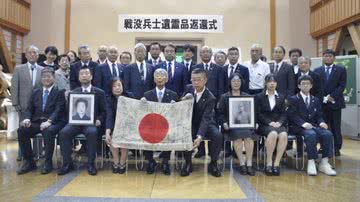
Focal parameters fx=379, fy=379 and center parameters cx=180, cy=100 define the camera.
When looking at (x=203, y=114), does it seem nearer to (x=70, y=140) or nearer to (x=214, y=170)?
(x=214, y=170)

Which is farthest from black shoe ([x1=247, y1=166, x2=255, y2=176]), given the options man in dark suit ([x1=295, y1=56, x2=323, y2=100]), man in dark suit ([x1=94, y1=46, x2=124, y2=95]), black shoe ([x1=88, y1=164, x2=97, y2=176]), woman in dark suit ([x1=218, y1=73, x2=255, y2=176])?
man in dark suit ([x1=94, y1=46, x2=124, y2=95])

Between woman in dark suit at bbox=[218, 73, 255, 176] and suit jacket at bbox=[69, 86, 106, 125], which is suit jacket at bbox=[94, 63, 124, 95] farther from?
woman in dark suit at bbox=[218, 73, 255, 176]

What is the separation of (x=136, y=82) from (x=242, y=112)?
1451 mm

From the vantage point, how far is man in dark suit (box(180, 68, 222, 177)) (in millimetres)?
4379

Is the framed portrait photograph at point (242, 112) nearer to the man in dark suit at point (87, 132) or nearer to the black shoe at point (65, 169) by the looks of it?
the man in dark suit at point (87, 132)

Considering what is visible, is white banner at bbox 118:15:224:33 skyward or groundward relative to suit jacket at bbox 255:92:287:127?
skyward

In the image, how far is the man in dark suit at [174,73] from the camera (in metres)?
5.21

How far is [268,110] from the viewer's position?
4637mm

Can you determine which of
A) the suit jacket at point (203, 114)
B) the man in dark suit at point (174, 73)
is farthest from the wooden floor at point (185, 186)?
the man in dark suit at point (174, 73)

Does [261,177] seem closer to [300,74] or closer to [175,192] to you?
[175,192]

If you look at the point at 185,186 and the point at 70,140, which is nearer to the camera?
the point at 185,186

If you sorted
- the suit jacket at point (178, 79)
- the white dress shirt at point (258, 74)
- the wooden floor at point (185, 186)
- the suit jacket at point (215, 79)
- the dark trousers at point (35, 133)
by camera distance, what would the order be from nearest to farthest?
the wooden floor at point (185, 186)
the dark trousers at point (35, 133)
the suit jacket at point (215, 79)
the suit jacket at point (178, 79)
the white dress shirt at point (258, 74)

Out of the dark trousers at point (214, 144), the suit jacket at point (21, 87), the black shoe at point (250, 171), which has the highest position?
the suit jacket at point (21, 87)

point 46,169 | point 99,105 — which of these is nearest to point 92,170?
point 46,169
